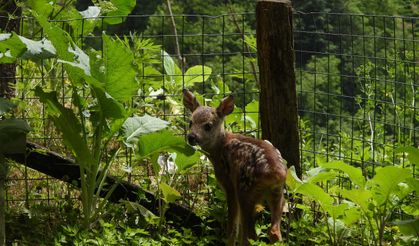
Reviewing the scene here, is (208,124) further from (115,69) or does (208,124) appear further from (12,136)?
(12,136)

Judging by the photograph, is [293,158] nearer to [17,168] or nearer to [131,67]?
[131,67]

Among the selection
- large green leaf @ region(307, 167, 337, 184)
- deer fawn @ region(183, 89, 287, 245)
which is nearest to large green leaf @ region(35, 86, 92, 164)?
deer fawn @ region(183, 89, 287, 245)

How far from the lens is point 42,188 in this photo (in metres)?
8.83

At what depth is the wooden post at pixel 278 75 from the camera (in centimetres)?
820

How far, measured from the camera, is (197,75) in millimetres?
8859

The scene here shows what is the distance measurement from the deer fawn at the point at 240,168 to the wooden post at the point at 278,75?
15.4 inches

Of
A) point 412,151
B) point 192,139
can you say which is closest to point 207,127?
point 192,139

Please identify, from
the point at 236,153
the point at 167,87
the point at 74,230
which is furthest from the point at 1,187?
the point at 167,87

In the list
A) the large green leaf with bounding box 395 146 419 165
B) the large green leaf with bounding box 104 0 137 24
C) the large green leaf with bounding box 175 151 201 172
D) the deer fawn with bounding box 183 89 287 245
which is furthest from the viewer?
the large green leaf with bounding box 104 0 137 24

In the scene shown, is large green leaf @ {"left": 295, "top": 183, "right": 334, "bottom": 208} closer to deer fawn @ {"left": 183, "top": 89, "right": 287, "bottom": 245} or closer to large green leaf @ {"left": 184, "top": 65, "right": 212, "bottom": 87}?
deer fawn @ {"left": 183, "top": 89, "right": 287, "bottom": 245}

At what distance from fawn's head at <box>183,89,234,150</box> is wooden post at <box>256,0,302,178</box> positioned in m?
0.42

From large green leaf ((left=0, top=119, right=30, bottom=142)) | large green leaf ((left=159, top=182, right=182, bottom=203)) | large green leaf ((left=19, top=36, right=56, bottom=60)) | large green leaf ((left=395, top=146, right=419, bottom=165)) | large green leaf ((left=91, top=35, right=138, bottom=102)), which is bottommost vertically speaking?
large green leaf ((left=159, top=182, right=182, bottom=203))

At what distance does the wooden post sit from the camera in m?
8.20

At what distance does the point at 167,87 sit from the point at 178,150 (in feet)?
4.52
